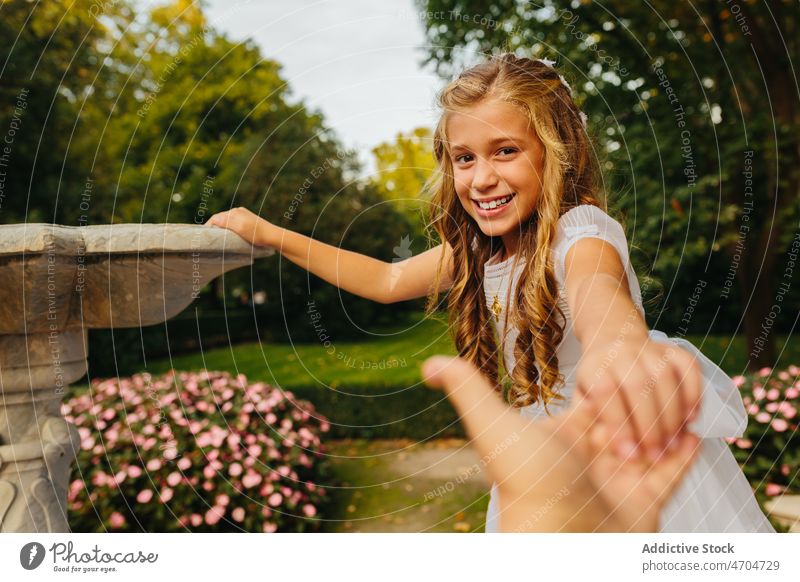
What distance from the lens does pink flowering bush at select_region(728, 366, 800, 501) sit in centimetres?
340

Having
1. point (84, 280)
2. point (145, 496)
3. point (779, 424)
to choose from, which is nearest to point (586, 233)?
point (84, 280)

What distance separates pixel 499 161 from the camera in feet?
6.18

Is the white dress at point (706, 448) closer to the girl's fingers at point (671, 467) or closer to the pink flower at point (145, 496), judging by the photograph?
the girl's fingers at point (671, 467)

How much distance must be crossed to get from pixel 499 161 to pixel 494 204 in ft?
0.42

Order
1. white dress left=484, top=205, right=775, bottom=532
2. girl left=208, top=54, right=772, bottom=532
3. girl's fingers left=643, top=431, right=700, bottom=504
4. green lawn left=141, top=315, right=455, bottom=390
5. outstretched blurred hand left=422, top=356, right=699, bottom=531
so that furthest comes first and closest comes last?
1. green lawn left=141, top=315, right=455, bottom=390
2. white dress left=484, top=205, right=775, bottom=532
3. girl's fingers left=643, top=431, right=700, bottom=504
4. girl left=208, top=54, right=772, bottom=532
5. outstretched blurred hand left=422, top=356, right=699, bottom=531

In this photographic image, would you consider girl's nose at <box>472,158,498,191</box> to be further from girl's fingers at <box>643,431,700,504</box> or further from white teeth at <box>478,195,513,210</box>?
girl's fingers at <box>643,431,700,504</box>

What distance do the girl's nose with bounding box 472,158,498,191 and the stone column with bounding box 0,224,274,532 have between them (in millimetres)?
730

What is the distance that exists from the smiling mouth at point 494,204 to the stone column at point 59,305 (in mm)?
708

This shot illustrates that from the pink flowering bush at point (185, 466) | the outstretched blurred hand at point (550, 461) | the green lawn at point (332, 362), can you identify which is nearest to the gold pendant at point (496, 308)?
the outstretched blurred hand at point (550, 461)

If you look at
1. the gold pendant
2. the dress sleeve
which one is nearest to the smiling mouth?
the dress sleeve

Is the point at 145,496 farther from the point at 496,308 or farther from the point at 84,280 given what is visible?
the point at 496,308

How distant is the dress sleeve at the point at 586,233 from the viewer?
5.32 feet
